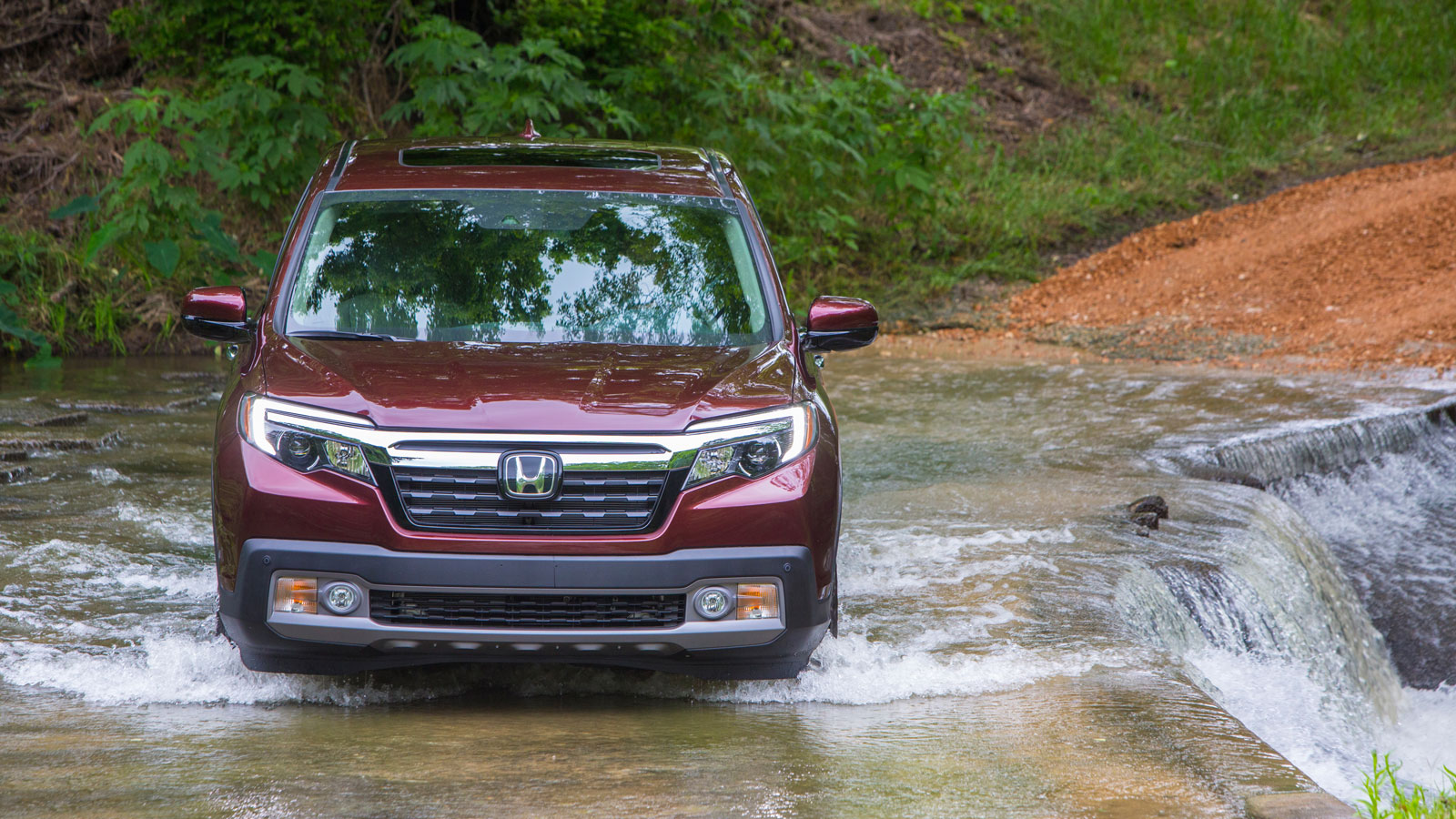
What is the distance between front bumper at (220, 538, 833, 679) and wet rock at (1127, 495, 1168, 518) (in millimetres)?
3210

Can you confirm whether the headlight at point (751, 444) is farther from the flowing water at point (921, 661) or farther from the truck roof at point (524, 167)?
the truck roof at point (524, 167)

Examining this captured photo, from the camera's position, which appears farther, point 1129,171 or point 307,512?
point 1129,171

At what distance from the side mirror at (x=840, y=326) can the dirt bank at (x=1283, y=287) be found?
7758mm

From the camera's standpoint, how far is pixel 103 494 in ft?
21.5

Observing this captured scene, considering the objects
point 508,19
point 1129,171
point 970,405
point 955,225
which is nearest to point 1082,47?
point 1129,171

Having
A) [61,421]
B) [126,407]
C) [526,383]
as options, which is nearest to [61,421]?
[61,421]

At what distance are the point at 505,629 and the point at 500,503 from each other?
34 cm

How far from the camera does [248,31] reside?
11219 millimetres

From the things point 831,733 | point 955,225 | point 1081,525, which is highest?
point 831,733

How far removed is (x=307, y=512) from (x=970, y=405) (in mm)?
6653

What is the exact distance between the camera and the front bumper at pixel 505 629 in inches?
137

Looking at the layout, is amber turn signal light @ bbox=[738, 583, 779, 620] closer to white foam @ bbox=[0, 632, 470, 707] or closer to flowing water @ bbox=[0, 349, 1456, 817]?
flowing water @ bbox=[0, 349, 1456, 817]

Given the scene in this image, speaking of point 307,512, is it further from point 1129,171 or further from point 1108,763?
point 1129,171

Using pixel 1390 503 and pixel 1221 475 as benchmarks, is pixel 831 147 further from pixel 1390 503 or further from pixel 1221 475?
pixel 1221 475
